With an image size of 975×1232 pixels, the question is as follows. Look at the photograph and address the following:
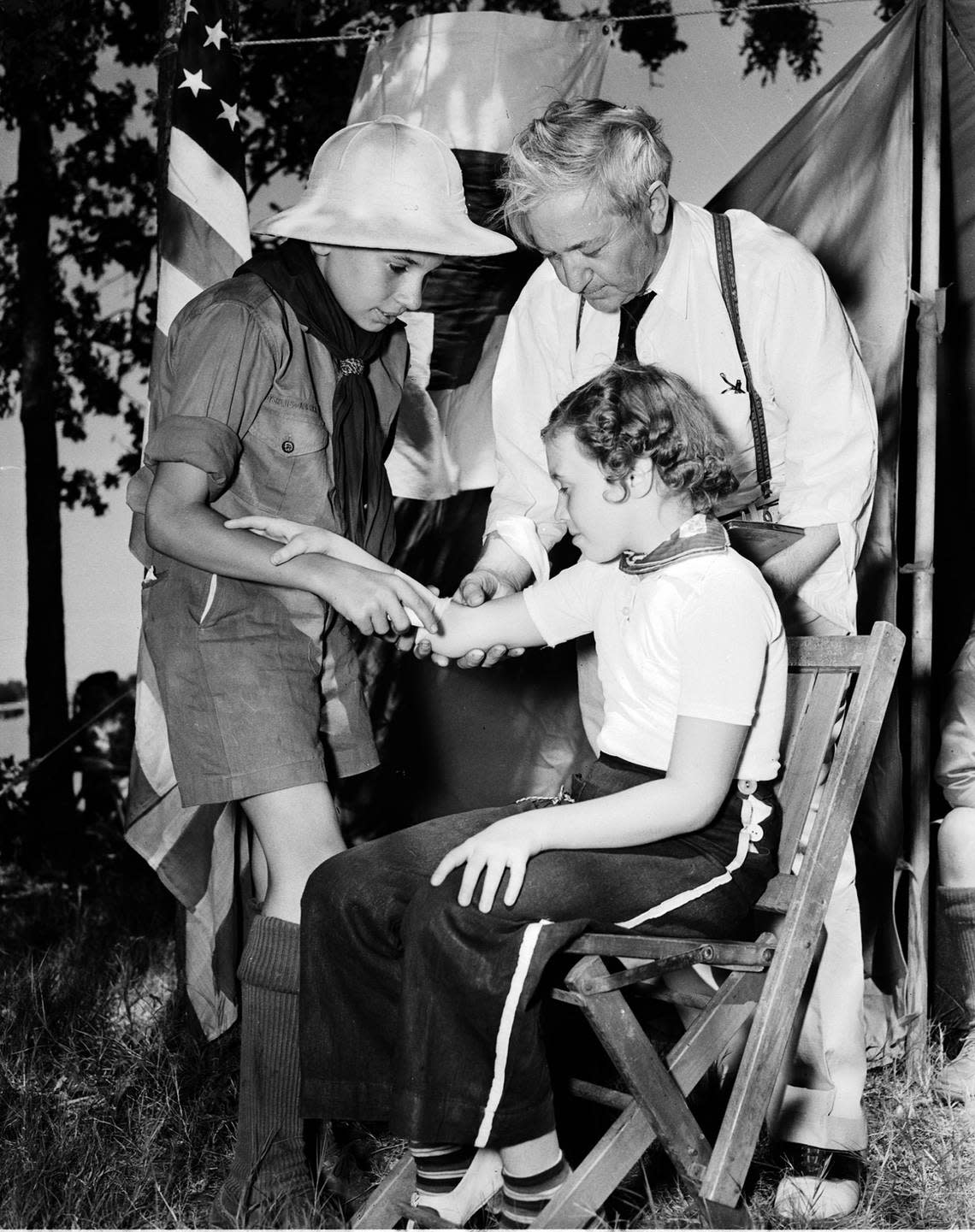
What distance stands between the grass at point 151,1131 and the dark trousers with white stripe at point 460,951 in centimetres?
40

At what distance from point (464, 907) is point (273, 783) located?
589 millimetres

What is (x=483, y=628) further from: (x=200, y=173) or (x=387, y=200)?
(x=200, y=173)

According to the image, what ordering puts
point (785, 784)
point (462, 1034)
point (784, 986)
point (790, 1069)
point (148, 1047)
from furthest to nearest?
point (148, 1047)
point (790, 1069)
point (785, 784)
point (784, 986)
point (462, 1034)

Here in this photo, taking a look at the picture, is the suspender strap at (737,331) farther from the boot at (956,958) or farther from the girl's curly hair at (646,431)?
the boot at (956,958)

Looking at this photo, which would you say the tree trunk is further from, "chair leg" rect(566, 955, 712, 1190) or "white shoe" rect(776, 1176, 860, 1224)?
"chair leg" rect(566, 955, 712, 1190)

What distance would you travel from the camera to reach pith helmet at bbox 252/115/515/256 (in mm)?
2504

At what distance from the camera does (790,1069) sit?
2.58 meters

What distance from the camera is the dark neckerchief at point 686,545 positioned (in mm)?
2199

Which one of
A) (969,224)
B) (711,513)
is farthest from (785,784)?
(969,224)

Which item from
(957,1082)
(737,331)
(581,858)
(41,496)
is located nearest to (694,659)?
(581,858)

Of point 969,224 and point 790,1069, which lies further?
point 969,224

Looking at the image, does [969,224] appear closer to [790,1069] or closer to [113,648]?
[790,1069]

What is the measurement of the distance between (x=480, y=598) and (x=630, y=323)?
68 centimetres

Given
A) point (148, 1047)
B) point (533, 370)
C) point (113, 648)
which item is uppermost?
point (533, 370)
